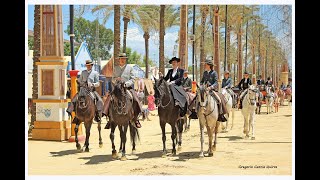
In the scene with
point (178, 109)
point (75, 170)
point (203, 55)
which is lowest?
point (75, 170)

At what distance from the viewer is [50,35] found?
53.0ft

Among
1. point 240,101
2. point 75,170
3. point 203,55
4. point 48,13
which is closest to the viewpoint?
point 75,170

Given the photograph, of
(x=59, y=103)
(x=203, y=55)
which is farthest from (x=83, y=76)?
(x=203, y=55)

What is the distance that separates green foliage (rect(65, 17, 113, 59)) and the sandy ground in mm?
3456

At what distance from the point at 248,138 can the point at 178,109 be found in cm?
352

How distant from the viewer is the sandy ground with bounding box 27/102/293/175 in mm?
13102

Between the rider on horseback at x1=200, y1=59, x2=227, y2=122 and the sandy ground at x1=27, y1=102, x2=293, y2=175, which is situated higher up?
the rider on horseback at x1=200, y1=59, x2=227, y2=122

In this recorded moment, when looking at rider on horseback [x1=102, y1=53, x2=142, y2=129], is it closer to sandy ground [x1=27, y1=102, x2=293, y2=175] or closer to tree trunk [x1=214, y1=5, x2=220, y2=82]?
sandy ground [x1=27, y1=102, x2=293, y2=175]

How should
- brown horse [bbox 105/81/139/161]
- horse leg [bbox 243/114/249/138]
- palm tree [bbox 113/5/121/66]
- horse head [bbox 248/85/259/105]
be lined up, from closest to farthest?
1. brown horse [bbox 105/81/139/161]
2. horse leg [bbox 243/114/249/138]
3. horse head [bbox 248/85/259/105]
4. palm tree [bbox 113/5/121/66]

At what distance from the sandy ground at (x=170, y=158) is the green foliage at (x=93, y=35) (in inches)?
136

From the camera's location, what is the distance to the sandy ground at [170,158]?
13.1 metres

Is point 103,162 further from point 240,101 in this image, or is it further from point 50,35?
point 240,101

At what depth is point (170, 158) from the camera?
14.0 metres

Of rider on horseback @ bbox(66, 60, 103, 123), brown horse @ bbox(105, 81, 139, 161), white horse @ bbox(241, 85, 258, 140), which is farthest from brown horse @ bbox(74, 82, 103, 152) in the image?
white horse @ bbox(241, 85, 258, 140)
